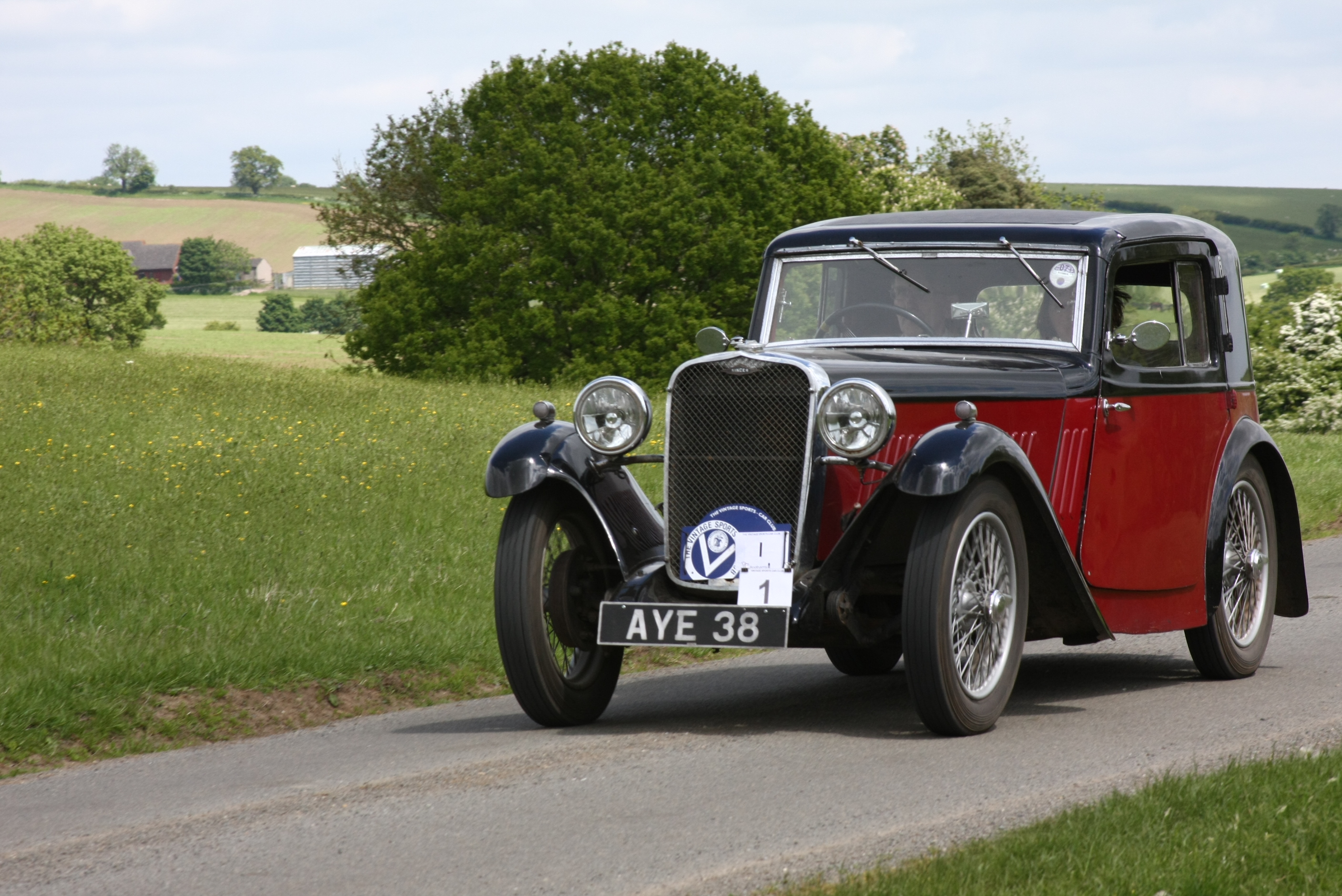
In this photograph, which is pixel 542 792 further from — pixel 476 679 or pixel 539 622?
pixel 476 679

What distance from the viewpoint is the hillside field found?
102m

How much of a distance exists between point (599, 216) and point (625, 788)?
104 feet

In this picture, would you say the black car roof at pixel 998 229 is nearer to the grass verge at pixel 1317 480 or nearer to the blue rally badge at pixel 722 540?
the blue rally badge at pixel 722 540

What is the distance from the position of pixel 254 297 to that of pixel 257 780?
96.7 meters

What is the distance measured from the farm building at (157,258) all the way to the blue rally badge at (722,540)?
322ft

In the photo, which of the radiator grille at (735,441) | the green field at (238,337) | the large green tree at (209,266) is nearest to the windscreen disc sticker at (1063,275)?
the radiator grille at (735,441)

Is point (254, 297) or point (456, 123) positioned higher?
point (456, 123)

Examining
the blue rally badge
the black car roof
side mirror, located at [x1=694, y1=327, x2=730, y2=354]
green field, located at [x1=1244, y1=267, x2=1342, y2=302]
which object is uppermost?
green field, located at [x1=1244, y1=267, x2=1342, y2=302]

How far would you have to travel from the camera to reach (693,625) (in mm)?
5500

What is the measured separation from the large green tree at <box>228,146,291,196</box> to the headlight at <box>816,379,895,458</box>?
14468 cm

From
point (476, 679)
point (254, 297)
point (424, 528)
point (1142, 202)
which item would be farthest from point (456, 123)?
point (1142, 202)

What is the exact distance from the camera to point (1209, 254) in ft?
24.8

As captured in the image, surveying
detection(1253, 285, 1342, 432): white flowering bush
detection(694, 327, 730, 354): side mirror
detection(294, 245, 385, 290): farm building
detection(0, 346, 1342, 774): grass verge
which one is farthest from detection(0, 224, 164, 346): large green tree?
detection(694, 327, 730, 354): side mirror

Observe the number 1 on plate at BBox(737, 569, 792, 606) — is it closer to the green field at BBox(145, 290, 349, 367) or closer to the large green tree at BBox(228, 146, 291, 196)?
the green field at BBox(145, 290, 349, 367)
